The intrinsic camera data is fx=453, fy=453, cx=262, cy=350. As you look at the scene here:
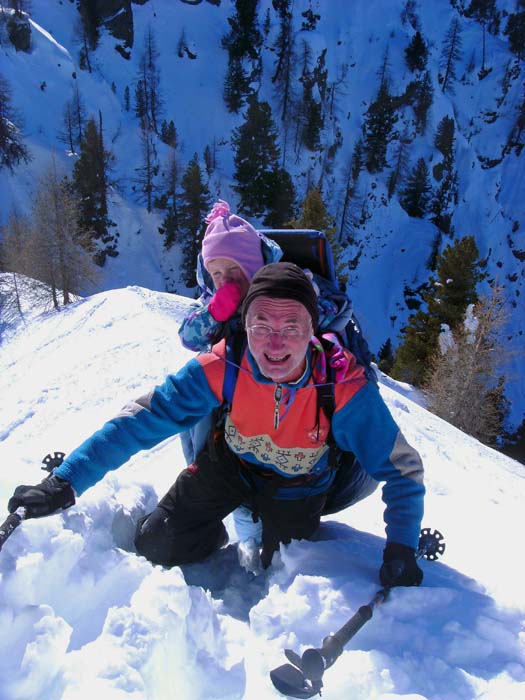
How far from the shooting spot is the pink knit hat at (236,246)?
102 inches

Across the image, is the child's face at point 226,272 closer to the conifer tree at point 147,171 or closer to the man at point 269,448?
the man at point 269,448

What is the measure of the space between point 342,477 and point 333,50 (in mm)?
44585

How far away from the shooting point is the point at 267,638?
1.59 m

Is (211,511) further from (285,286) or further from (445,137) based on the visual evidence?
(445,137)

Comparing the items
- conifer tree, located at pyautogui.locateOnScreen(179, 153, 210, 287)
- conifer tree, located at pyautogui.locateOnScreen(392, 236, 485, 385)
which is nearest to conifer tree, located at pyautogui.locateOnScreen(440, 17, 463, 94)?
conifer tree, located at pyautogui.locateOnScreen(179, 153, 210, 287)

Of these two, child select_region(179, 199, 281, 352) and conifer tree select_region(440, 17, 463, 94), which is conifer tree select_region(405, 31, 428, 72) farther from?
child select_region(179, 199, 281, 352)

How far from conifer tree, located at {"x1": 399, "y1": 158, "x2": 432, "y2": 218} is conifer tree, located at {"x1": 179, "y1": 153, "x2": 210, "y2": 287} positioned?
16964mm

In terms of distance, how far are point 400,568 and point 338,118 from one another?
40359 mm

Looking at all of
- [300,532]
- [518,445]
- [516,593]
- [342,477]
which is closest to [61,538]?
[300,532]

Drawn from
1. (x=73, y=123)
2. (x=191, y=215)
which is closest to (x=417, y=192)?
(x=191, y=215)

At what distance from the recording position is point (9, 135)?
2678 centimetres

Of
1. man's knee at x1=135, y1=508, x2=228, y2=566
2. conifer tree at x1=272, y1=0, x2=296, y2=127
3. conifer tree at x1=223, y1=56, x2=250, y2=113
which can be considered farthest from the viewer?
conifer tree at x1=272, y1=0, x2=296, y2=127

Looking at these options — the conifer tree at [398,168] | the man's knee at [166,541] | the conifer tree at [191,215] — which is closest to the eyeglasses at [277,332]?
the man's knee at [166,541]

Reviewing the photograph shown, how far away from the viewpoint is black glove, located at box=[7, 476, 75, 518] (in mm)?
1781
